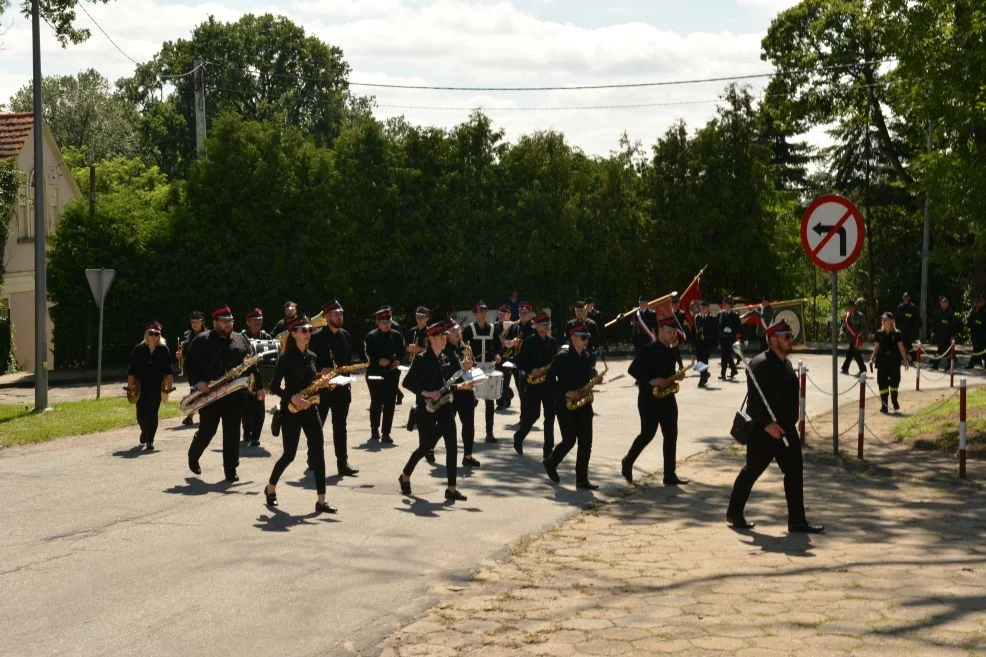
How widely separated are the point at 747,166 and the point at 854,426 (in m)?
22.0

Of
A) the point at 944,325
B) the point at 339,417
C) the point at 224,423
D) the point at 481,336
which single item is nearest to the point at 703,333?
the point at 481,336

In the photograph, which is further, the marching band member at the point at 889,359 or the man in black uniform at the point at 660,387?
the marching band member at the point at 889,359

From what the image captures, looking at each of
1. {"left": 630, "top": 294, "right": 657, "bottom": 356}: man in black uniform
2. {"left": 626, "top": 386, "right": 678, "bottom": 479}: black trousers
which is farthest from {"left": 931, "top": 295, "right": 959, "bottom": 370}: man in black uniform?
→ {"left": 626, "top": 386, "right": 678, "bottom": 479}: black trousers

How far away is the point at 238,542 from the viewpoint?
10359 mm

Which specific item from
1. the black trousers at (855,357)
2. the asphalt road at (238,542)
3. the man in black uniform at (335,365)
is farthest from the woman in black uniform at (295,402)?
the black trousers at (855,357)

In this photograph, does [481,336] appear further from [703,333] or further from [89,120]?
[89,120]

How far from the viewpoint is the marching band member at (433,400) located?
41.2ft

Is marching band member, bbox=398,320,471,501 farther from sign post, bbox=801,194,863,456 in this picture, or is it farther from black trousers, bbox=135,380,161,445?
black trousers, bbox=135,380,161,445

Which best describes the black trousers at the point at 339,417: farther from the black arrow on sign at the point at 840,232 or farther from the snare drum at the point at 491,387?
the black arrow on sign at the point at 840,232

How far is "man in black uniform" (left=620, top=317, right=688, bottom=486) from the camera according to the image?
44.6ft

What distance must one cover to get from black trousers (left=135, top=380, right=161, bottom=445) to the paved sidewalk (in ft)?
22.8

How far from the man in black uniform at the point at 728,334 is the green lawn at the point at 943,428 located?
308 inches

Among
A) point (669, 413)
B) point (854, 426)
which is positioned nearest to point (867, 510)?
point (669, 413)

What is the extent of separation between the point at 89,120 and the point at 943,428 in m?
62.3
